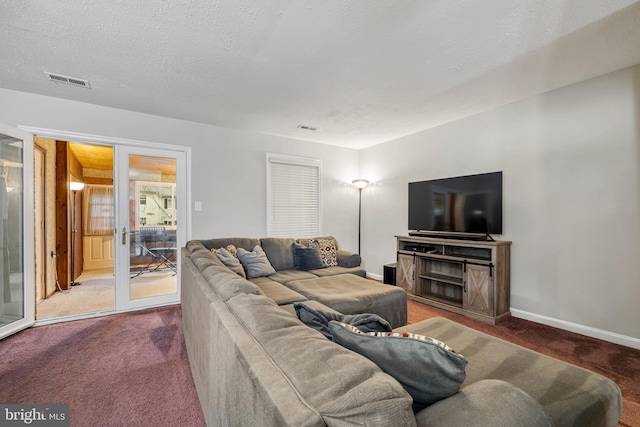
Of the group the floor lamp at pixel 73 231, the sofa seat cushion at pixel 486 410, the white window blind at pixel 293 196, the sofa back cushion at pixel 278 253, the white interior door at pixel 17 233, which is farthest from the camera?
the floor lamp at pixel 73 231

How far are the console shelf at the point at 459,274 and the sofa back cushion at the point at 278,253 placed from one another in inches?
61.9

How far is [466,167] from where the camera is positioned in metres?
3.79

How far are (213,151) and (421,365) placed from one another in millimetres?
3939

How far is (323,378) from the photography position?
0.66 meters

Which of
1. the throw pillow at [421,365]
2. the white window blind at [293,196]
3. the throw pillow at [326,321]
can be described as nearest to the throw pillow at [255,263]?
the white window blind at [293,196]

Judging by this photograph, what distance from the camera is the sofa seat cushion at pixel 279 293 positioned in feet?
7.78

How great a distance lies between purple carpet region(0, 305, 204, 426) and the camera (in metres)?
1.74

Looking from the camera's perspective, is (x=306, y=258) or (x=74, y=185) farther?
(x=74, y=185)

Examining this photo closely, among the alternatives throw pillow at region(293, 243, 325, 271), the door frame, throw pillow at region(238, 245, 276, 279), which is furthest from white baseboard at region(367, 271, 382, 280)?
the door frame

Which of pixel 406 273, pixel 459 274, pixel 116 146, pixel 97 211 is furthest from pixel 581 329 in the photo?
pixel 97 211

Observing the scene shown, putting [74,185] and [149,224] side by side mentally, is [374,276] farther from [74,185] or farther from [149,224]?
[74,185]

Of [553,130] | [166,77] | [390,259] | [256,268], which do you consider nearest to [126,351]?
[256,268]

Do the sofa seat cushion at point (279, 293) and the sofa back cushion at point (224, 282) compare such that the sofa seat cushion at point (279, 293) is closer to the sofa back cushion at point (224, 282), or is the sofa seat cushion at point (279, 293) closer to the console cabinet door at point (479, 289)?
the sofa back cushion at point (224, 282)

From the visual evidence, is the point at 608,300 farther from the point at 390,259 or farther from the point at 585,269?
the point at 390,259
